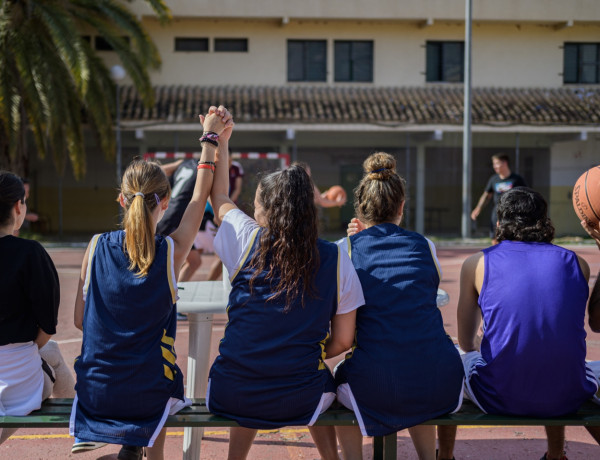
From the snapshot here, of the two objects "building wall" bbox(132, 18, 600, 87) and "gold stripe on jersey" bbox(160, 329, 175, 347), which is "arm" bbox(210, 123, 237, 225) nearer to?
"gold stripe on jersey" bbox(160, 329, 175, 347)

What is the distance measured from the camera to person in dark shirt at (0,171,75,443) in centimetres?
279

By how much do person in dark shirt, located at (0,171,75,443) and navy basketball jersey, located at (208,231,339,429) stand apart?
85 centimetres

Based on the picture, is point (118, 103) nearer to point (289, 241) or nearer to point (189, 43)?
point (189, 43)

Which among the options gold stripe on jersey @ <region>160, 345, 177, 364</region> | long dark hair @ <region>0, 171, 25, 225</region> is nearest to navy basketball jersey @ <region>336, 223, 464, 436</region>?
gold stripe on jersey @ <region>160, 345, 177, 364</region>

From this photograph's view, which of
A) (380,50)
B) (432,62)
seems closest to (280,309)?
(380,50)

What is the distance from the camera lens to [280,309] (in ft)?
8.56

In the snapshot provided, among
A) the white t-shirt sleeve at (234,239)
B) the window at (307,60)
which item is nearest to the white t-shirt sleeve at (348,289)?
the white t-shirt sleeve at (234,239)

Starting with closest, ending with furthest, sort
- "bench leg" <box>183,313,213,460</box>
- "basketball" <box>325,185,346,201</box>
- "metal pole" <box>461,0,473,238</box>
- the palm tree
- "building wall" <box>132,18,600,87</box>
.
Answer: "bench leg" <box>183,313,213,460</box>
"basketball" <box>325,185,346,201</box>
the palm tree
"metal pole" <box>461,0,473,238</box>
"building wall" <box>132,18,600,87</box>

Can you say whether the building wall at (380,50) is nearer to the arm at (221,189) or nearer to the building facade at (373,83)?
the building facade at (373,83)

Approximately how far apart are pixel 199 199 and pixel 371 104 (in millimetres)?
16952

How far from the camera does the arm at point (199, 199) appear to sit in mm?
2814

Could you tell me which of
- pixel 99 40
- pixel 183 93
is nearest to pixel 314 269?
pixel 183 93

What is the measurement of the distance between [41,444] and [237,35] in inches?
710

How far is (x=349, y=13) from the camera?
1972 centimetres
